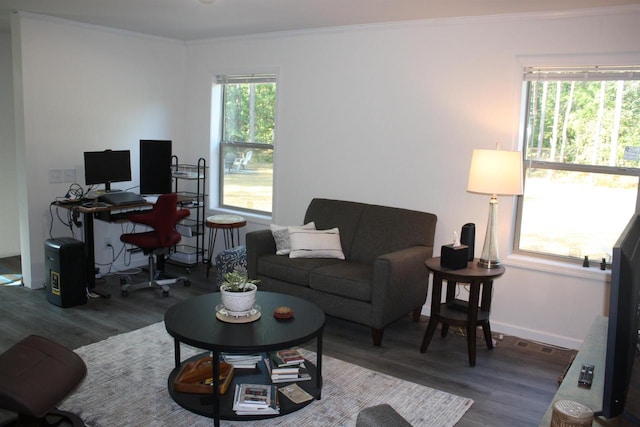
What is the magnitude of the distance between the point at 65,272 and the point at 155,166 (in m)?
1.47

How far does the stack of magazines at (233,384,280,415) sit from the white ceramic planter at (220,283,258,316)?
42 cm

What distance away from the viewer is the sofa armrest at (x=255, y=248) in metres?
4.61

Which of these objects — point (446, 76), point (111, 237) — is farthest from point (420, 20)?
point (111, 237)

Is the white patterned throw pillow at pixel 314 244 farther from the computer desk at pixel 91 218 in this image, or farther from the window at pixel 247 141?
the computer desk at pixel 91 218

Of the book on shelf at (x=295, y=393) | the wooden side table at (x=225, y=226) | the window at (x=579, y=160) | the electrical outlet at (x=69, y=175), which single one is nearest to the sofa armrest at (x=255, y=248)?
the wooden side table at (x=225, y=226)

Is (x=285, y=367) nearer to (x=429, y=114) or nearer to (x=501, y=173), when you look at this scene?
(x=501, y=173)

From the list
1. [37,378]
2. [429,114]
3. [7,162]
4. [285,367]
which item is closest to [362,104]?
[429,114]

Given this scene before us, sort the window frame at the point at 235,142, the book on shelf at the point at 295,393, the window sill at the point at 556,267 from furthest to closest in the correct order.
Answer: the window frame at the point at 235,142 < the window sill at the point at 556,267 < the book on shelf at the point at 295,393

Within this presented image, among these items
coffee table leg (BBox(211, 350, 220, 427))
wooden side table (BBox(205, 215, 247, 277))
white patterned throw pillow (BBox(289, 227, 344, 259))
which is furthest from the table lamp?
wooden side table (BBox(205, 215, 247, 277))

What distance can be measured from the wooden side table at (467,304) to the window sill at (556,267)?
14.7 inches

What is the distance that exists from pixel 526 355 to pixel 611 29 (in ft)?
7.78

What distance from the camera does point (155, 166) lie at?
5.50 metres

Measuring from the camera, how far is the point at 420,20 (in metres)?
4.39

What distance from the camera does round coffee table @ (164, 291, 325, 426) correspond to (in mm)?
2758
